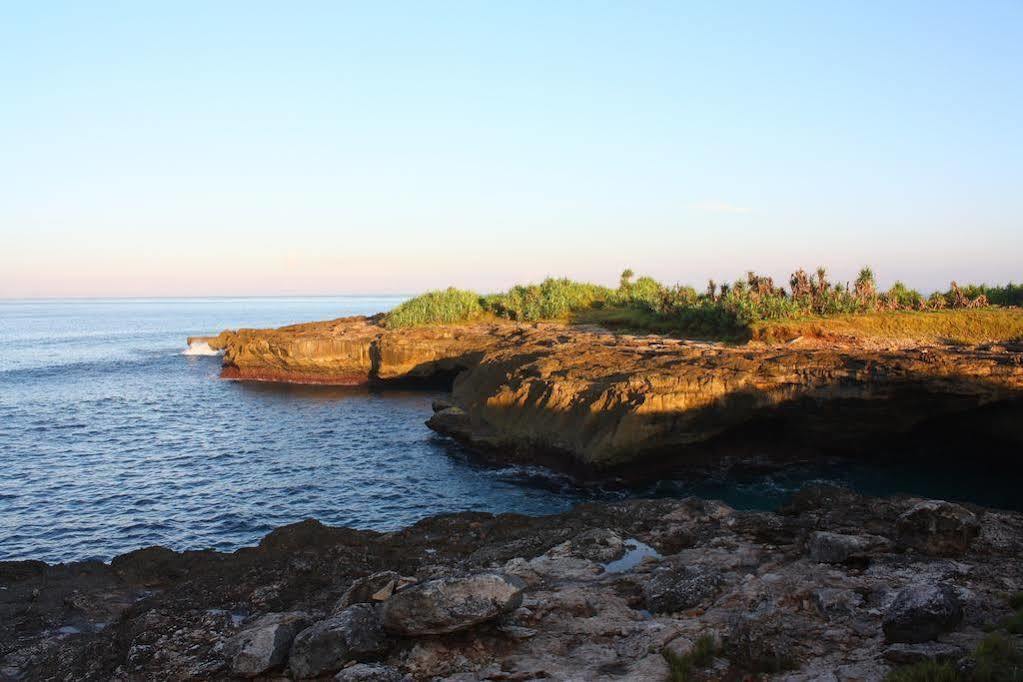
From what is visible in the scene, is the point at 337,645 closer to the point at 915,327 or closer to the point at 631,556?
the point at 631,556

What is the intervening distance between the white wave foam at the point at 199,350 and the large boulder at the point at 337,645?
244 ft

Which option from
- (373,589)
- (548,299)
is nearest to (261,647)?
(373,589)

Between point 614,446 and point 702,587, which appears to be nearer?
point 702,587

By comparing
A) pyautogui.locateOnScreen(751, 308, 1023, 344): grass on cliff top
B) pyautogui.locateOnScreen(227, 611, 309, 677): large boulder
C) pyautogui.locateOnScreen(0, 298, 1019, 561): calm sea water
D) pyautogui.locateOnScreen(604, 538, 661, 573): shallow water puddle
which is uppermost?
pyautogui.locateOnScreen(751, 308, 1023, 344): grass on cliff top

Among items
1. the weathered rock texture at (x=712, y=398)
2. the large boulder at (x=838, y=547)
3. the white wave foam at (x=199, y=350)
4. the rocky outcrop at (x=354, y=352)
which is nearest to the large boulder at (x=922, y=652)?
the large boulder at (x=838, y=547)

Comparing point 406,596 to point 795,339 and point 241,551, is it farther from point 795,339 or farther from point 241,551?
point 795,339

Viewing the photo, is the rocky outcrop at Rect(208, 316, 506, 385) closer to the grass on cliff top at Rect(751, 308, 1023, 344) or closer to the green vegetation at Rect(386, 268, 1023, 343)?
the green vegetation at Rect(386, 268, 1023, 343)

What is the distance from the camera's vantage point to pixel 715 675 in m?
10.0

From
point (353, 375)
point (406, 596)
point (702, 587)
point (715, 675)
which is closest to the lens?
point (715, 675)

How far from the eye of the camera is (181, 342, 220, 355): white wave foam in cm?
7923

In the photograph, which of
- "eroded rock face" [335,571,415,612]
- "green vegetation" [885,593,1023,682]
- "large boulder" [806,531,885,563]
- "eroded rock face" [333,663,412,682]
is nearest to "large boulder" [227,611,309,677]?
"eroded rock face" [335,571,415,612]

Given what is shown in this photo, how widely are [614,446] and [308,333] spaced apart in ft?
132

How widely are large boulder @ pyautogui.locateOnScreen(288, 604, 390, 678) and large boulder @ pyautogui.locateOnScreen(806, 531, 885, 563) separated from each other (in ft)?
27.7

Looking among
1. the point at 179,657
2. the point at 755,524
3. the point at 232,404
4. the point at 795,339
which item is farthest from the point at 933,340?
the point at 232,404
